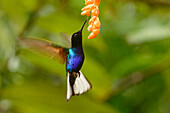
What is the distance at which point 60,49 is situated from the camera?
1251 millimetres

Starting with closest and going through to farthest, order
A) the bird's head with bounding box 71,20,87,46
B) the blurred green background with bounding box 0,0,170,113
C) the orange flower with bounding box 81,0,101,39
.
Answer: the orange flower with bounding box 81,0,101,39 → the bird's head with bounding box 71,20,87,46 → the blurred green background with bounding box 0,0,170,113

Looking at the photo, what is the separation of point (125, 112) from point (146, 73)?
0.37 m

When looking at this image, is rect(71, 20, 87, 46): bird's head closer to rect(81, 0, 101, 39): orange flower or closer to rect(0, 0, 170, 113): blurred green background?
rect(81, 0, 101, 39): orange flower

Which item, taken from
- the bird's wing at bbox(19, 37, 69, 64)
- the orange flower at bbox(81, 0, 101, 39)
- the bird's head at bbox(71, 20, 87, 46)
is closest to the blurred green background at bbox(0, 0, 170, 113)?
the bird's wing at bbox(19, 37, 69, 64)

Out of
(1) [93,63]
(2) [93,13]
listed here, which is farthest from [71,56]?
(1) [93,63]

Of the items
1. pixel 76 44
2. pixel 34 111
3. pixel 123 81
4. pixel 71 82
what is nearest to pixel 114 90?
pixel 123 81

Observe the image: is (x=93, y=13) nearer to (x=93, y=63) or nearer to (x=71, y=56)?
(x=71, y=56)

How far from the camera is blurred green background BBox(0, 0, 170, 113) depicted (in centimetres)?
166

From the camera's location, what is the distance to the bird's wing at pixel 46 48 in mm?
1103

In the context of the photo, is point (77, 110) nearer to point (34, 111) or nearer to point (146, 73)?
point (34, 111)

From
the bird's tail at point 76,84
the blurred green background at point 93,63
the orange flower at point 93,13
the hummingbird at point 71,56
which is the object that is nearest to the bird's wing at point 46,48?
the hummingbird at point 71,56

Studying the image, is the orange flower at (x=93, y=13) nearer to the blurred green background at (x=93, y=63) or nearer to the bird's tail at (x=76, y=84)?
the bird's tail at (x=76, y=84)

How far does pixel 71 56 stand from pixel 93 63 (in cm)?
50

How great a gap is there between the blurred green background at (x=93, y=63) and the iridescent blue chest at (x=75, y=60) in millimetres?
477
